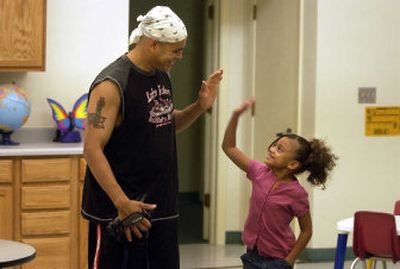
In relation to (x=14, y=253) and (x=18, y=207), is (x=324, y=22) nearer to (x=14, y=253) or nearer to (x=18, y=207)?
(x=18, y=207)

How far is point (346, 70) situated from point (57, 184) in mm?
2402

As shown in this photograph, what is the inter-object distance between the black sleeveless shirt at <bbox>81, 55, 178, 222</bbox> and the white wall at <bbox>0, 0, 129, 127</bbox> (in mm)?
2476

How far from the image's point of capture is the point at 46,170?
464 centimetres

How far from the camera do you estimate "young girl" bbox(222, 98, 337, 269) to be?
323 cm

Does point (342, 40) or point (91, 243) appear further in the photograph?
point (342, 40)

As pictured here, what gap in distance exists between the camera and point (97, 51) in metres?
5.31

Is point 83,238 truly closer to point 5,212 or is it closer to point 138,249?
point 5,212

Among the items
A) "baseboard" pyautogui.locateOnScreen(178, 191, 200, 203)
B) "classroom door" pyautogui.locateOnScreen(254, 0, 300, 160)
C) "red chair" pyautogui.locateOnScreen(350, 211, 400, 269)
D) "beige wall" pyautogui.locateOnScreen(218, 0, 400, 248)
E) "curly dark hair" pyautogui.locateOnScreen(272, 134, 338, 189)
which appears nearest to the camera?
"curly dark hair" pyautogui.locateOnScreen(272, 134, 338, 189)

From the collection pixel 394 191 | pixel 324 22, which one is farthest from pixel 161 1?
pixel 394 191

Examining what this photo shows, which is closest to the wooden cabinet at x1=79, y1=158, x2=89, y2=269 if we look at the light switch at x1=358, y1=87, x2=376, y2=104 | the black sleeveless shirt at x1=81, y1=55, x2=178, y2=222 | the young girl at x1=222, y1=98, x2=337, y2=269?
the young girl at x1=222, y1=98, x2=337, y2=269

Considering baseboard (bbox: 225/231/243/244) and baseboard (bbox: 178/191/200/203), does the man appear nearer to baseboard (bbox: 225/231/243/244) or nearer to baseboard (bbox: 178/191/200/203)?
baseboard (bbox: 225/231/243/244)

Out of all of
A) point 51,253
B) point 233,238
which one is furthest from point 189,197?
point 51,253

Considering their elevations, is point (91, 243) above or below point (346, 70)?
below

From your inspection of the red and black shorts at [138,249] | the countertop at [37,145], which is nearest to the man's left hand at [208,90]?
the red and black shorts at [138,249]
